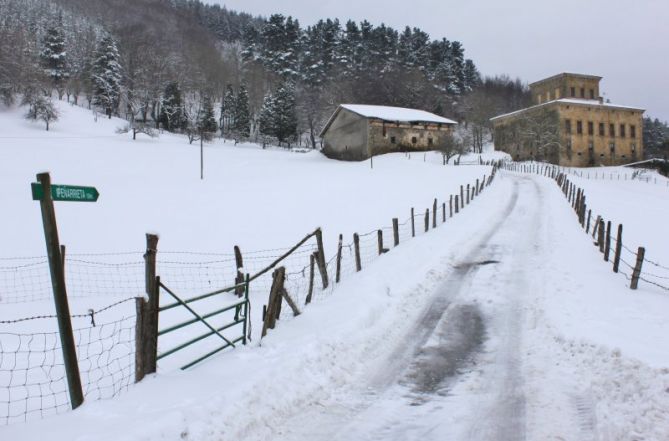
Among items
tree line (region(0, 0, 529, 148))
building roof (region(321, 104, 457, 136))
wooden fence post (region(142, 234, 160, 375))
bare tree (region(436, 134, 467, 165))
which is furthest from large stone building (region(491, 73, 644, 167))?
wooden fence post (region(142, 234, 160, 375))

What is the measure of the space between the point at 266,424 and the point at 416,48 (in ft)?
324

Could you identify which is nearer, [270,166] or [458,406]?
[458,406]

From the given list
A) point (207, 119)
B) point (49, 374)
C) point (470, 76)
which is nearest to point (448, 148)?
point (207, 119)

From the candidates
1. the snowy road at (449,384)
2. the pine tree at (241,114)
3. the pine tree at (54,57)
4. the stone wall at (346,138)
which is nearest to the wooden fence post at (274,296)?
the snowy road at (449,384)

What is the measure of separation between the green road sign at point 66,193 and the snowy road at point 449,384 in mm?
3514

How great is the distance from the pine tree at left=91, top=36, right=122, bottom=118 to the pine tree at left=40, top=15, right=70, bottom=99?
17.6 feet

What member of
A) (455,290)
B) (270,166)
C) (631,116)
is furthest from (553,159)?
(455,290)

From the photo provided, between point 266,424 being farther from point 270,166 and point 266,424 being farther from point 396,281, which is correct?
point 270,166

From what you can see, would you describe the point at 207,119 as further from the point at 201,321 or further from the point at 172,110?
the point at 201,321

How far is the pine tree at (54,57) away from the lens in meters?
69.8

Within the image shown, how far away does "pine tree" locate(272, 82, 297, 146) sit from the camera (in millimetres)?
71812

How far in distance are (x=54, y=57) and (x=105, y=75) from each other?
878 centimetres

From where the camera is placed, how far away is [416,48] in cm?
9456

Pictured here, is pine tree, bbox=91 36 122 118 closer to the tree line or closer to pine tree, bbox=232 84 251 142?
the tree line
